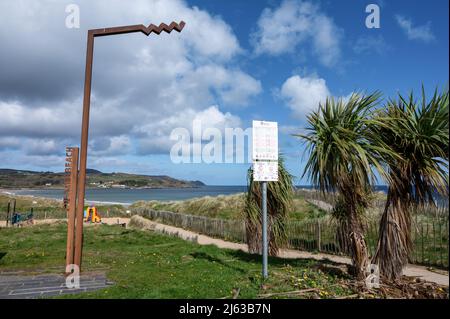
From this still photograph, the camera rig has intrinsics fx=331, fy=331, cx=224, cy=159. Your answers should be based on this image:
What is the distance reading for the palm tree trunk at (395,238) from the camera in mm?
5133

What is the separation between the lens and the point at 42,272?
21.0ft

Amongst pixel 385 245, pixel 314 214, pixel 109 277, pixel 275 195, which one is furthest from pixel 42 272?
pixel 314 214

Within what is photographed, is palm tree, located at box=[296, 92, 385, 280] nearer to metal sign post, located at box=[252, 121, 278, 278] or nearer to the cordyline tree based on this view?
metal sign post, located at box=[252, 121, 278, 278]

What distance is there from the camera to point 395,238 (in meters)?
5.14

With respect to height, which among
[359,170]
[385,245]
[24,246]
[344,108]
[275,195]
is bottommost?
[24,246]

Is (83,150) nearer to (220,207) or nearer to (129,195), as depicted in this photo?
(220,207)

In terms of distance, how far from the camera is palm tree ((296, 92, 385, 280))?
514 cm

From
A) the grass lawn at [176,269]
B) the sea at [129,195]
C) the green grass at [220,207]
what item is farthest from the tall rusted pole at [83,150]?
the sea at [129,195]

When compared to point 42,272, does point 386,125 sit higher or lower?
higher

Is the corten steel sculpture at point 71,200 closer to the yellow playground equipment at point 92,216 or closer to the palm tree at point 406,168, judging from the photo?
the palm tree at point 406,168

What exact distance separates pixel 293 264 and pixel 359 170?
2.74 m

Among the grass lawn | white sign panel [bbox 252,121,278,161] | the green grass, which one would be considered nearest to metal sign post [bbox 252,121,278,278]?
white sign panel [bbox 252,121,278,161]

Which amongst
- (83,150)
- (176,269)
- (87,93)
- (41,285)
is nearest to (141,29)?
(87,93)
